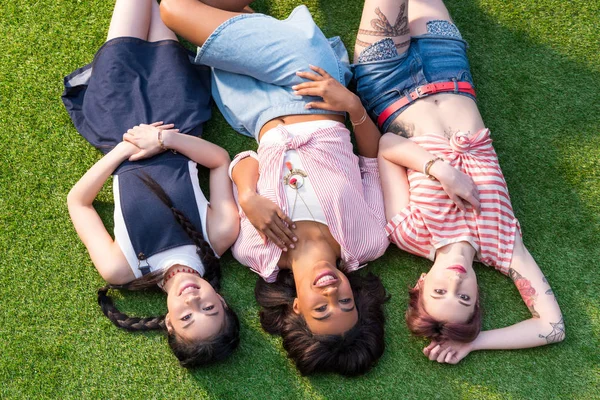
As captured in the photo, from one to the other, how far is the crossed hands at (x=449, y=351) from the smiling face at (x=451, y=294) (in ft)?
0.81

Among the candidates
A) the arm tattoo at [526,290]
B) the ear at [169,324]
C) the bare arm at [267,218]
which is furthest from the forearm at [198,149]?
the arm tattoo at [526,290]

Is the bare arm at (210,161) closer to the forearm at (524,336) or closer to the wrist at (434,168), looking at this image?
the wrist at (434,168)

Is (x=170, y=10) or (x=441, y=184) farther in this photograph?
(x=170, y=10)

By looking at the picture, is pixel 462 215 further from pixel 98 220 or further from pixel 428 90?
pixel 98 220

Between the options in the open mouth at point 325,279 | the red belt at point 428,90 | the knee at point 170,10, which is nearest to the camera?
the open mouth at point 325,279

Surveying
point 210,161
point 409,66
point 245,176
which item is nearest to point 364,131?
point 409,66

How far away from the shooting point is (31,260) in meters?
3.98

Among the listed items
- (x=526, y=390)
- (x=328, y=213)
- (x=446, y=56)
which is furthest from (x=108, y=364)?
(x=446, y=56)

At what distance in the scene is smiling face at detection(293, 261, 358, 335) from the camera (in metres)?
3.46

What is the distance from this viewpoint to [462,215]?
3820 mm

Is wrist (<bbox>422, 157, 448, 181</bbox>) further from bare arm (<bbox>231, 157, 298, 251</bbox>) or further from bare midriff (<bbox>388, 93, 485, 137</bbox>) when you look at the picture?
bare arm (<bbox>231, 157, 298, 251</bbox>)

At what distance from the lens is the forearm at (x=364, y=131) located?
398cm

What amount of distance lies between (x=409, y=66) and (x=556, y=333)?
6.75 feet

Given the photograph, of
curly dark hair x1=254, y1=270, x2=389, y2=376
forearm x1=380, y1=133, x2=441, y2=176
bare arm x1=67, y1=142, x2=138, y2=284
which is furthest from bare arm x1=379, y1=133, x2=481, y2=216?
bare arm x1=67, y1=142, x2=138, y2=284
